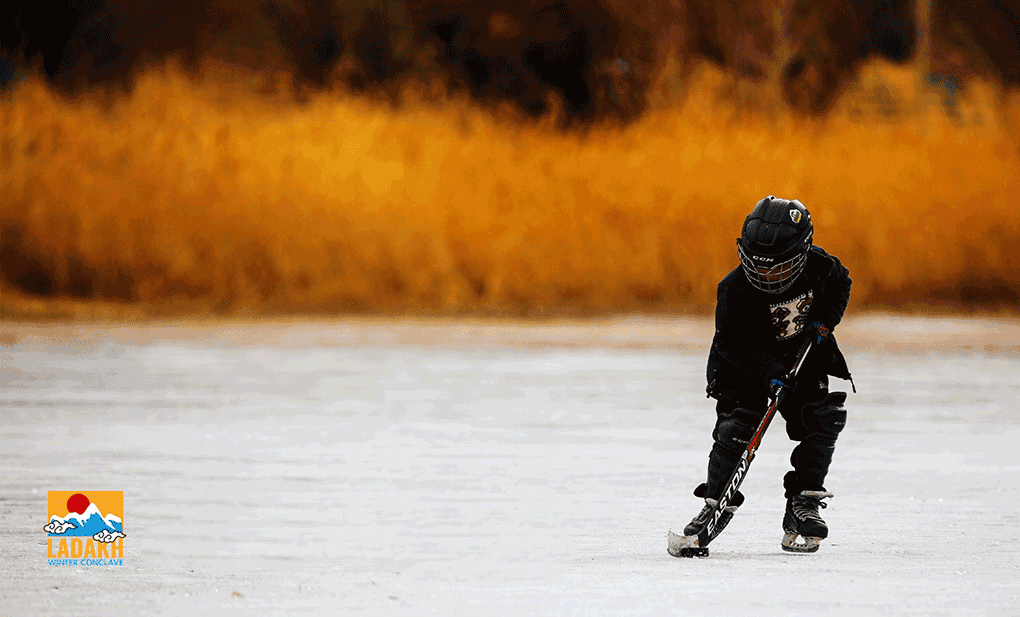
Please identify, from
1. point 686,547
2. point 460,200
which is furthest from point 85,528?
point 460,200

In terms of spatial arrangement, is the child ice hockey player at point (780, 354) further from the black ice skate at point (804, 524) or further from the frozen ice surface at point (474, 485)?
the frozen ice surface at point (474, 485)

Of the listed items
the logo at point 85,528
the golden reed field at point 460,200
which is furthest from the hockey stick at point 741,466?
the golden reed field at point 460,200

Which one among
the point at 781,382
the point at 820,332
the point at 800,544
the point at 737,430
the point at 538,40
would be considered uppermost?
the point at 538,40

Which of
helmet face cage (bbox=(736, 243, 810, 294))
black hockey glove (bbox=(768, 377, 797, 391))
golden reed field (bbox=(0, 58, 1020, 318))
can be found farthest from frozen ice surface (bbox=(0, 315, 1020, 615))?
golden reed field (bbox=(0, 58, 1020, 318))

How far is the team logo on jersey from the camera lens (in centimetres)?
537

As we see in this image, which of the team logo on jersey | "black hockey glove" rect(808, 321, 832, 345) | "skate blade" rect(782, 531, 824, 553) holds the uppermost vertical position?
the team logo on jersey

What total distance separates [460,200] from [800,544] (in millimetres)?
15739

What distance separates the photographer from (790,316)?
17.6 feet

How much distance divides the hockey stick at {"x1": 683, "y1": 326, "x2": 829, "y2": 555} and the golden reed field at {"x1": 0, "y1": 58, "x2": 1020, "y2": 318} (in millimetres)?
13954

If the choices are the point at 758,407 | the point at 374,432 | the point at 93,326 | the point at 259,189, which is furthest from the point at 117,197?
the point at 758,407

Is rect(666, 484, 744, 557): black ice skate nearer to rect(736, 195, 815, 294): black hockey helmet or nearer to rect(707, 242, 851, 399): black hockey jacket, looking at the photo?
rect(707, 242, 851, 399): black hockey jacket

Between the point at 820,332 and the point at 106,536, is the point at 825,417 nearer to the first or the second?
the point at 820,332

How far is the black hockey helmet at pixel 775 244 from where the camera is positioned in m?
5.22

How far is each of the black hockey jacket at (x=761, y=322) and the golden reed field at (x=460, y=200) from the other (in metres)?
14.0
